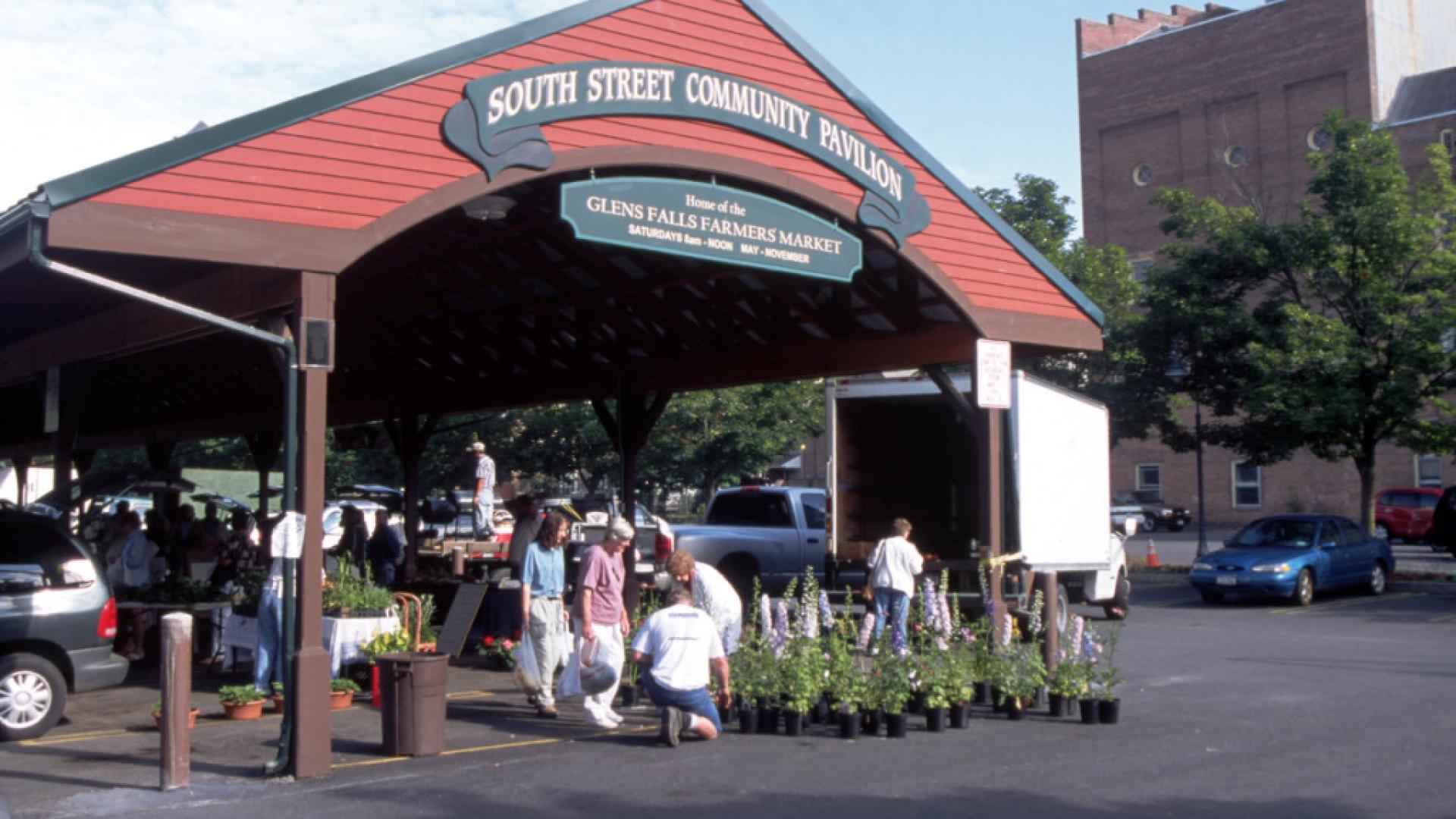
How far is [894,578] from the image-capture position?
13.7 metres

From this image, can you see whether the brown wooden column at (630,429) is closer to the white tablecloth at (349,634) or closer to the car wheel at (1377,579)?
the white tablecloth at (349,634)

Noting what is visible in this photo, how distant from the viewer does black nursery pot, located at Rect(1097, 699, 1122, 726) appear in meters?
11.0

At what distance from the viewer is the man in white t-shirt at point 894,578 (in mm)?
13711

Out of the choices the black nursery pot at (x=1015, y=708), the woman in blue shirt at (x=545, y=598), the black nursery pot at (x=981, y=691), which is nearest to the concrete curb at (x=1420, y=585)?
the black nursery pot at (x=981, y=691)

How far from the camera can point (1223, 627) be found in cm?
1958

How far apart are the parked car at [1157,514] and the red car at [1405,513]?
1148cm

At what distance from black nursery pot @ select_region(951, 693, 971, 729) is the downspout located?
522cm

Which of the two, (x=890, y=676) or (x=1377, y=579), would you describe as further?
(x=1377, y=579)

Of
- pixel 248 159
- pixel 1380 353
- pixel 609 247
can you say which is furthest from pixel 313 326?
pixel 1380 353

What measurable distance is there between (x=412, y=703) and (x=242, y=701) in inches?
96.0

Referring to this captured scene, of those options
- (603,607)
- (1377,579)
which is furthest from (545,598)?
(1377,579)

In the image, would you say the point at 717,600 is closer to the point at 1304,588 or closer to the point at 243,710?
the point at 243,710

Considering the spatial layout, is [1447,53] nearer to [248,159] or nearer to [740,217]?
[740,217]

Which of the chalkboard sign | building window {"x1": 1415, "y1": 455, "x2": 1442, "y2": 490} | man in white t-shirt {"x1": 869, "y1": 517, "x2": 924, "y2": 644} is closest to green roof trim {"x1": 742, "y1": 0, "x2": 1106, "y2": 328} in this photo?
man in white t-shirt {"x1": 869, "y1": 517, "x2": 924, "y2": 644}
